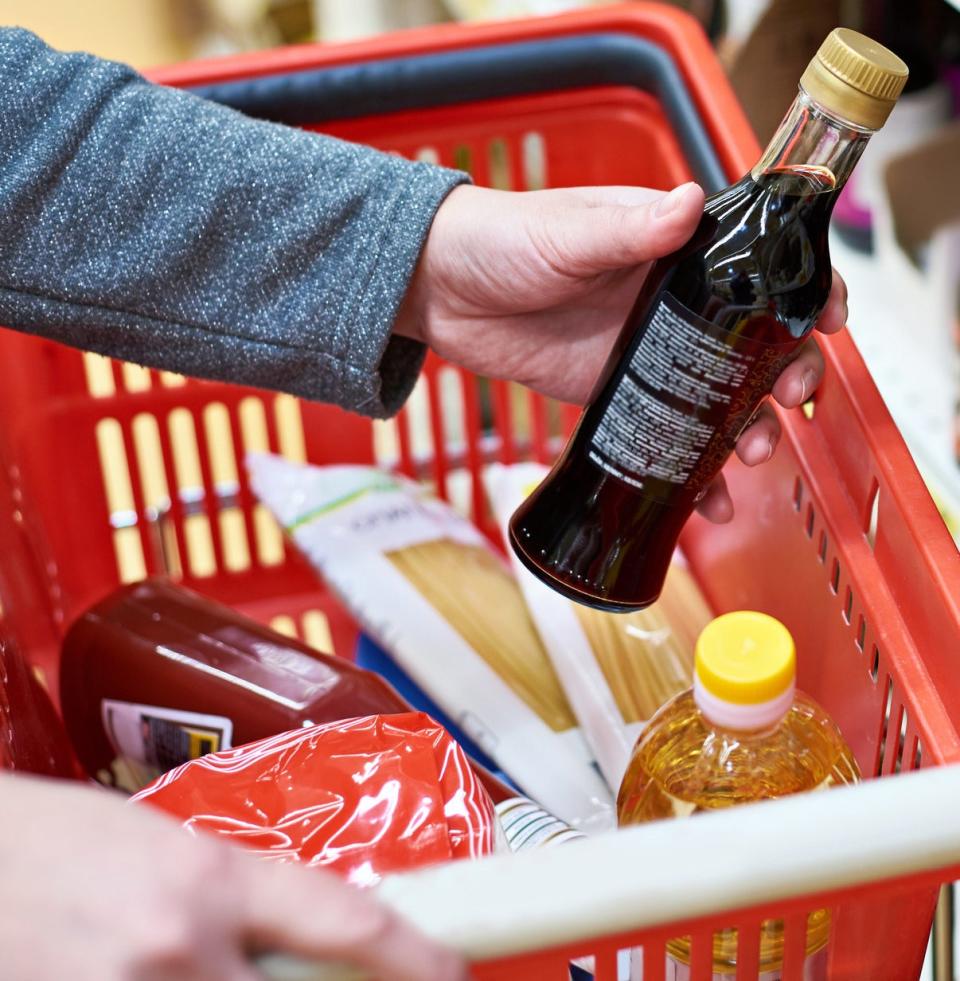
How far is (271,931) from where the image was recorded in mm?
339

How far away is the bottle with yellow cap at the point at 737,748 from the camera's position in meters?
0.54

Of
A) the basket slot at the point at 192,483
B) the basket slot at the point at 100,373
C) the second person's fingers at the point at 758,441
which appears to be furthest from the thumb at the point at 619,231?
the basket slot at the point at 100,373

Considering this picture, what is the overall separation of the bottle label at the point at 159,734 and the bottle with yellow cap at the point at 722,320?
0.24 meters

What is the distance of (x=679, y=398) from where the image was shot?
1.90ft

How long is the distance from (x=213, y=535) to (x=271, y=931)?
64 cm

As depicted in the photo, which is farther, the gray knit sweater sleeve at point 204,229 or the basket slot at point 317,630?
the basket slot at point 317,630

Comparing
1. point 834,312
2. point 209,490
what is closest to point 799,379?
point 834,312

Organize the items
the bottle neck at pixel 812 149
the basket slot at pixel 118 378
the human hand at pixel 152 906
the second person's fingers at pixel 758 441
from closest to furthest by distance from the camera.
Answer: the human hand at pixel 152 906 < the bottle neck at pixel 812 149 < the second person's fingers at pixel 758 441 < the basket slot at pixel 118 378

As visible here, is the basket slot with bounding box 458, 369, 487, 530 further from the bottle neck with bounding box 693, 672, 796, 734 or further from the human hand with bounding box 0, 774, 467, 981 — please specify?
the human hand with bounding box 0, 774, 467, 981

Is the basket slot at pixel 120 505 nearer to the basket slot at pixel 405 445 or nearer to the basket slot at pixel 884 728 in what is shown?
the basket slot at pixel 405 445

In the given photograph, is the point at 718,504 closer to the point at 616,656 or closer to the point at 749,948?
the point at 616,656

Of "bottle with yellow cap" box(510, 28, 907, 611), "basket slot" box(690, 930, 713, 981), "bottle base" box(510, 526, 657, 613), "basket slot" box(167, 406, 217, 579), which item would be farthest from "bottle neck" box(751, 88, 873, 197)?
"basket slot" box(167, 406, 217, 579)

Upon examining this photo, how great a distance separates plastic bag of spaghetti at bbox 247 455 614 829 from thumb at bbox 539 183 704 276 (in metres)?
0.25

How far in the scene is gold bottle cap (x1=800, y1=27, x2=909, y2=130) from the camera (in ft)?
1.67
